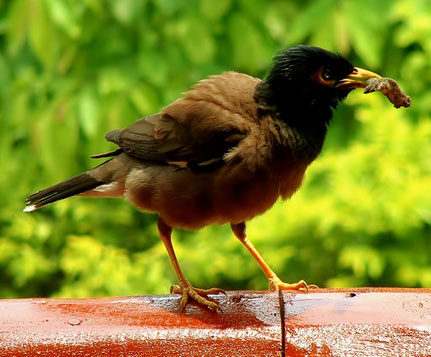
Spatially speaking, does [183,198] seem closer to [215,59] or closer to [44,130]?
[44,130]

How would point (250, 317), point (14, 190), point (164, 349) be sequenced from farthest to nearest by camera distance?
point (14, 190), point (250, 317), point (164, 349)

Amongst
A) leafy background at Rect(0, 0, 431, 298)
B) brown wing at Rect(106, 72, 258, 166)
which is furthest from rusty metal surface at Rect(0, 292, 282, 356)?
leafy background at Rect(0, 0, 431, 298)

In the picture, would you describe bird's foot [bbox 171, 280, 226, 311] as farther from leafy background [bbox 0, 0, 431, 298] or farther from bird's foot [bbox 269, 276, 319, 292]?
leafy background [bbox 0, 0, 431, 298]

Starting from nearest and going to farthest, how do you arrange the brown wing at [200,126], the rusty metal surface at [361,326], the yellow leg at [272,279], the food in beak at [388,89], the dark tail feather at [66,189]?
1. the rusty metal surface at [361,326]
2. the food in beak at [388,89]
3. the brown wing at [200,126]
4. the yellow leg at [272,279]
5. the dark tail feather at [66,189]

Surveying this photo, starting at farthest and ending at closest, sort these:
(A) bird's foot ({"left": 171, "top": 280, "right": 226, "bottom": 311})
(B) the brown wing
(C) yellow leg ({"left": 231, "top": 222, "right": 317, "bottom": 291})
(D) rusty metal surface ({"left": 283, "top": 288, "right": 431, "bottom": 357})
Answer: (C) yellow leg ({"left": 231, "top": 222, "right": 317, "bottom": 291}), (B) the brown wing, (A) bird's foot ({"left": 171, "top": 280, "right": 226, "bottom": 311}), (D) rusty metal surface ({"left": 283, "top": 288, "right": 431, "bottom": 357})

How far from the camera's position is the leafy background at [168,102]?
4.64m

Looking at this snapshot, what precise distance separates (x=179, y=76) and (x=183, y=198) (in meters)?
2.36

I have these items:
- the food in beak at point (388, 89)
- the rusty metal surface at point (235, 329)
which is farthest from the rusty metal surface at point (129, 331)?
the food in beak at point (388, 89)

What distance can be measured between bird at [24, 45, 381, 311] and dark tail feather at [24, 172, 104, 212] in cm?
26

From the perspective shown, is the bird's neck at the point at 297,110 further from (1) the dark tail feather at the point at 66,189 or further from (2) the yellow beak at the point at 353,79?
(1) the dark tail feather at the point at 66,189

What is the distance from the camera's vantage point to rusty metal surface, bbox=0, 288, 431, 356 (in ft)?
7.85

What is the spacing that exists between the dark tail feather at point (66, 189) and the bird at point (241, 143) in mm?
260

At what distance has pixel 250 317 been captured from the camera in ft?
8.54

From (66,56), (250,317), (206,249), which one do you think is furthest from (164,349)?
(66,56)
